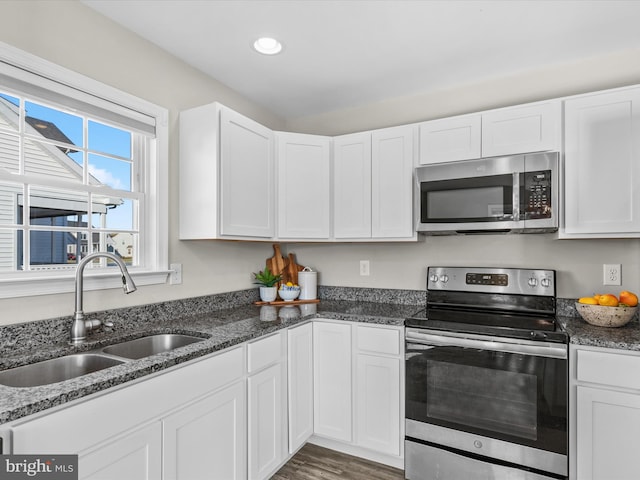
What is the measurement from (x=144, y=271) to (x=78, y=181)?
1.83 ft

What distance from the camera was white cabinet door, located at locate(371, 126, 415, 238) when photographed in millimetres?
2463

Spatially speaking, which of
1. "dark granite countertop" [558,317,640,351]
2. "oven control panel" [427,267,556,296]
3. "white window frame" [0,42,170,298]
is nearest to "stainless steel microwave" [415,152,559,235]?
"oven control panel" [427,267,556,296]

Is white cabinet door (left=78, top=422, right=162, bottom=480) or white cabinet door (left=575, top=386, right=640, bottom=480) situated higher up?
white cabinet door (left=78, top=422, right=162, bottom=480)

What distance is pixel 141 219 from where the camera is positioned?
2.11 m

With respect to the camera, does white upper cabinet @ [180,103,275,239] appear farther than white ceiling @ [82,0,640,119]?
Yes

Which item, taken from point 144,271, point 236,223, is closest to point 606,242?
point 236,223

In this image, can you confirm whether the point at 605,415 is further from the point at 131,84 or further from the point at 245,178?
the point at 131,84

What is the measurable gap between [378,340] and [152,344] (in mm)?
1231

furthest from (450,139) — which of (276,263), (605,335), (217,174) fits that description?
(276,263)

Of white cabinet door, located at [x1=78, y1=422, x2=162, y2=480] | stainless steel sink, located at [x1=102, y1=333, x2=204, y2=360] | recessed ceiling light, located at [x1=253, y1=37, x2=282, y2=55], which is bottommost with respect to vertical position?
white cabinet door, located at [x1=78, y1=422, x2=162, y2=480]

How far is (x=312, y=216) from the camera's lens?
8.90ft

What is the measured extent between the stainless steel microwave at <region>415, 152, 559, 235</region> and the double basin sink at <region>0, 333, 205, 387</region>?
1.57 meters

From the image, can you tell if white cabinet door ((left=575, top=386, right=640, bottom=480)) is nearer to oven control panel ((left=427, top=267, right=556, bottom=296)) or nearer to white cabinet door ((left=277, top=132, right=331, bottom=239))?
oven control panel ((left=427, top=267, right=556, bottom=296))

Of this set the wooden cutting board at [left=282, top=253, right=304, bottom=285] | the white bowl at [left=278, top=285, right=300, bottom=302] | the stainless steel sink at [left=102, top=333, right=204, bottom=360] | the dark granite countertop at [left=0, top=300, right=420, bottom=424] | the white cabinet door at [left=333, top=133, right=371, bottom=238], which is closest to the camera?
the dark granite countertop at [left=0, top=300, right=420, bottom=424]
